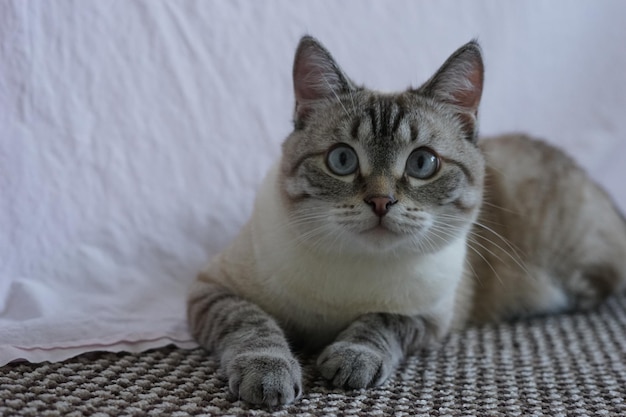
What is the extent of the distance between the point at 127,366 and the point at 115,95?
98cm

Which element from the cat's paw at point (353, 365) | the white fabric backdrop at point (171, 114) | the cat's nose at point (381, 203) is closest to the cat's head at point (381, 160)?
the cat's nose at point (381, 203)

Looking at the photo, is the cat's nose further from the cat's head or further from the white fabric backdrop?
the white fabric backdrop

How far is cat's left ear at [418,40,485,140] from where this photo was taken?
1660 mm

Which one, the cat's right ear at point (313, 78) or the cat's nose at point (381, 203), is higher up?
the cat's right ear at point (313, 78)

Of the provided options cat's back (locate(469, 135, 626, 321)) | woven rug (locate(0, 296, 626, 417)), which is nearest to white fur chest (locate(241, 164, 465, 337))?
woven rug (locate(0, 296, 626, 417))

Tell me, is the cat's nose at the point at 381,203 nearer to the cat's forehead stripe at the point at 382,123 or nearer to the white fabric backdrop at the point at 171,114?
the cat's forehead stripe at the point at 382,123

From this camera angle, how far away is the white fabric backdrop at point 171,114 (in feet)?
6.63

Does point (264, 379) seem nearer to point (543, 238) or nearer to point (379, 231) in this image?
point (379, 231)

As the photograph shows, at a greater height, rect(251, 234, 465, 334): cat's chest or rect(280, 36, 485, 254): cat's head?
rect(280, 36, 485, 254): cat's head

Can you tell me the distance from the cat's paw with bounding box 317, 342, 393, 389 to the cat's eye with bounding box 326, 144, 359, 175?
1.24ft

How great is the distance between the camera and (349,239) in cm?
157

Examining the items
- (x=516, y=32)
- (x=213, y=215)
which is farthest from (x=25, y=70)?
(x=516, y=32)

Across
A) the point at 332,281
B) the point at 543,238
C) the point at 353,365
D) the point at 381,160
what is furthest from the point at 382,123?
the point at 543,238

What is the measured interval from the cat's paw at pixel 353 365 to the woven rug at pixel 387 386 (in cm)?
2
